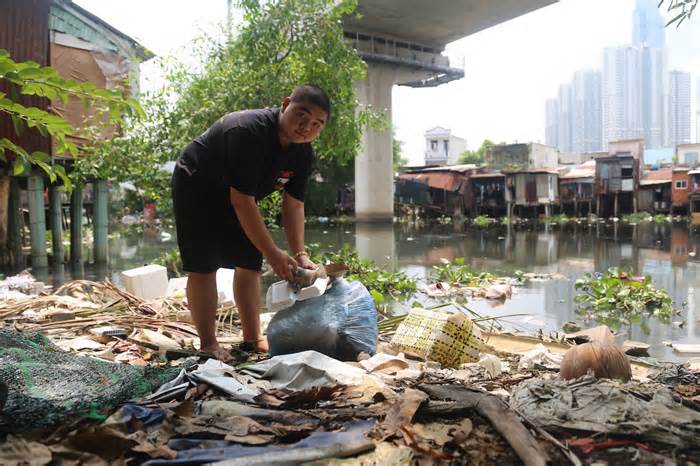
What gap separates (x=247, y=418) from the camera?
5.82 feet

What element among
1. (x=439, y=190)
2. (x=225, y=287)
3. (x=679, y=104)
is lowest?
(x=225, y=287)

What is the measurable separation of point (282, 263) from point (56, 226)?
9.16m

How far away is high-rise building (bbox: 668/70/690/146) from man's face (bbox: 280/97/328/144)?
56.8 m

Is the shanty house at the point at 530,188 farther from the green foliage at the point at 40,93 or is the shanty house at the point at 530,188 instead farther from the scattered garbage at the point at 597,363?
the green foliage at the point at 40,93

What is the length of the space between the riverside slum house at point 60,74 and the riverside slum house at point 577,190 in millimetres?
Answer: 23855

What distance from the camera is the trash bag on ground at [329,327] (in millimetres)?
2773

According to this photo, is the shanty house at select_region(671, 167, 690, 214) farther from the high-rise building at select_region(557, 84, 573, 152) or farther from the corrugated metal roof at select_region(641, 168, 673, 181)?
the high-rise building at select_region(557, 84, 573, 152)

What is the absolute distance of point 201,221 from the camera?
9.53ft

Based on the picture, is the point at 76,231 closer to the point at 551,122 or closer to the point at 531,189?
the point at 531,189

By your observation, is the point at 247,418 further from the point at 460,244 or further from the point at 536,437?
the point at 460,244

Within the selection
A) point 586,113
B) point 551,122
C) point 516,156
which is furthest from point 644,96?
point 516,156

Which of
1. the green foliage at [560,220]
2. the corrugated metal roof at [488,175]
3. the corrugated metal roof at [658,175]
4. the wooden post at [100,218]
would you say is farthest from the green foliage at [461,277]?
the corrugated metal roof at [658,175]

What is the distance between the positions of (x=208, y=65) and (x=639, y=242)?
11257 mm

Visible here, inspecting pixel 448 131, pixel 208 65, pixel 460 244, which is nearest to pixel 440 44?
pixel 460 244
